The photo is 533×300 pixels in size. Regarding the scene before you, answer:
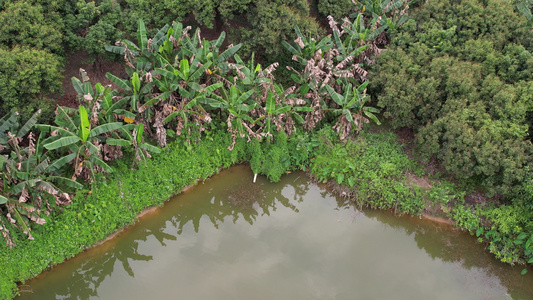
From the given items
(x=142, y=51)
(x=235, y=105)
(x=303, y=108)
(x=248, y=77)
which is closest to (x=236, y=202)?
(x=235, y=105)

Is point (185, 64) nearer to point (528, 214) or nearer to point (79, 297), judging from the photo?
point (79, 297)

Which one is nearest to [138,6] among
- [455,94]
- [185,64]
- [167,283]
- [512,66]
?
[185,64]

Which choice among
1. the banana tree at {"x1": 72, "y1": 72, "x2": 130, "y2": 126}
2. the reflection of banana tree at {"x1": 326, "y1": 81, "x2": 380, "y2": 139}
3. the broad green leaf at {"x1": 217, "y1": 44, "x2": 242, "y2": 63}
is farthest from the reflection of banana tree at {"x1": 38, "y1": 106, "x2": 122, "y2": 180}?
the reflection of banana tree at {"x1": 326, "y1": 81, "x2": 380, "y2": 139}

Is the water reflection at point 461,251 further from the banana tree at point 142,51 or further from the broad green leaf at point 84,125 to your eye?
the broad green leaf at point 84,125

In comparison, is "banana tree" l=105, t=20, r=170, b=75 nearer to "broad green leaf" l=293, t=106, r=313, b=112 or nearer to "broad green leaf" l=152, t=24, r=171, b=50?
"broad green leaf" l=152, t=24, r=171, b=50

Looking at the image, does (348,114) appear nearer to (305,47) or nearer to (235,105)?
(305,47)

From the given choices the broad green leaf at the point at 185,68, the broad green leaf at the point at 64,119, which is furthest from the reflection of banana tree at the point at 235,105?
the broad green leaf at the point at 64,119
